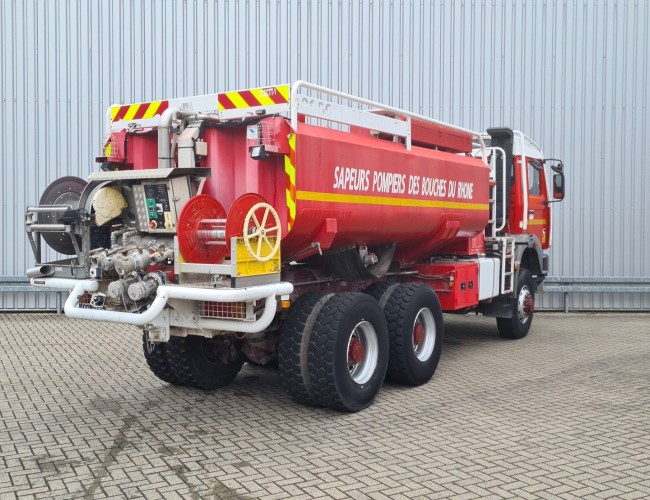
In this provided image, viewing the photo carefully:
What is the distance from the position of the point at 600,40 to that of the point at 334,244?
31.7 ft

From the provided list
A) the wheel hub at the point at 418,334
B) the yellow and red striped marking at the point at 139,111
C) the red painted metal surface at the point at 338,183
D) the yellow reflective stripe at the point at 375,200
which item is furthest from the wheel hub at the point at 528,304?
the yellow and red striped marking at the point at 139,111

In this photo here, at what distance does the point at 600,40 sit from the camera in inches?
540

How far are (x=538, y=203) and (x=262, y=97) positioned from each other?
6451 millimetres

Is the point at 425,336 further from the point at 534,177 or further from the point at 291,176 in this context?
the point at 534,177

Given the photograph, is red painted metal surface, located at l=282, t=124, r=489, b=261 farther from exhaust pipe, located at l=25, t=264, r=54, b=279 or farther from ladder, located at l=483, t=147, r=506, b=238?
exhaust pipe, located at l=25, t=264, r=54, b=279

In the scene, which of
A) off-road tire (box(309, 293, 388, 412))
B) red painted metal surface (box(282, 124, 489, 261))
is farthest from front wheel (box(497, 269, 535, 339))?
off-road tire (box(309, 293, 388, 412))

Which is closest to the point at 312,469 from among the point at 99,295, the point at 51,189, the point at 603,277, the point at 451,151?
the point at 99,295

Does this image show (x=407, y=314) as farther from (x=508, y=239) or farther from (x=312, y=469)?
(x=508, y=239)

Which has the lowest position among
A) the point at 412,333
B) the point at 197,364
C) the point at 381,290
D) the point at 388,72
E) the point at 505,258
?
the point at 197,364

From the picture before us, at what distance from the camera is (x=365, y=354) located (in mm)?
6707

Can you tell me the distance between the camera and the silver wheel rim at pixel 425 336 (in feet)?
25.2

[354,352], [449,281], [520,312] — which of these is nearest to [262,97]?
[354,352]

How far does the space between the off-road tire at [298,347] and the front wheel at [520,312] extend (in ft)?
16.5

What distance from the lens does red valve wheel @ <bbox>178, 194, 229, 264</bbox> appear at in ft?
18.1
